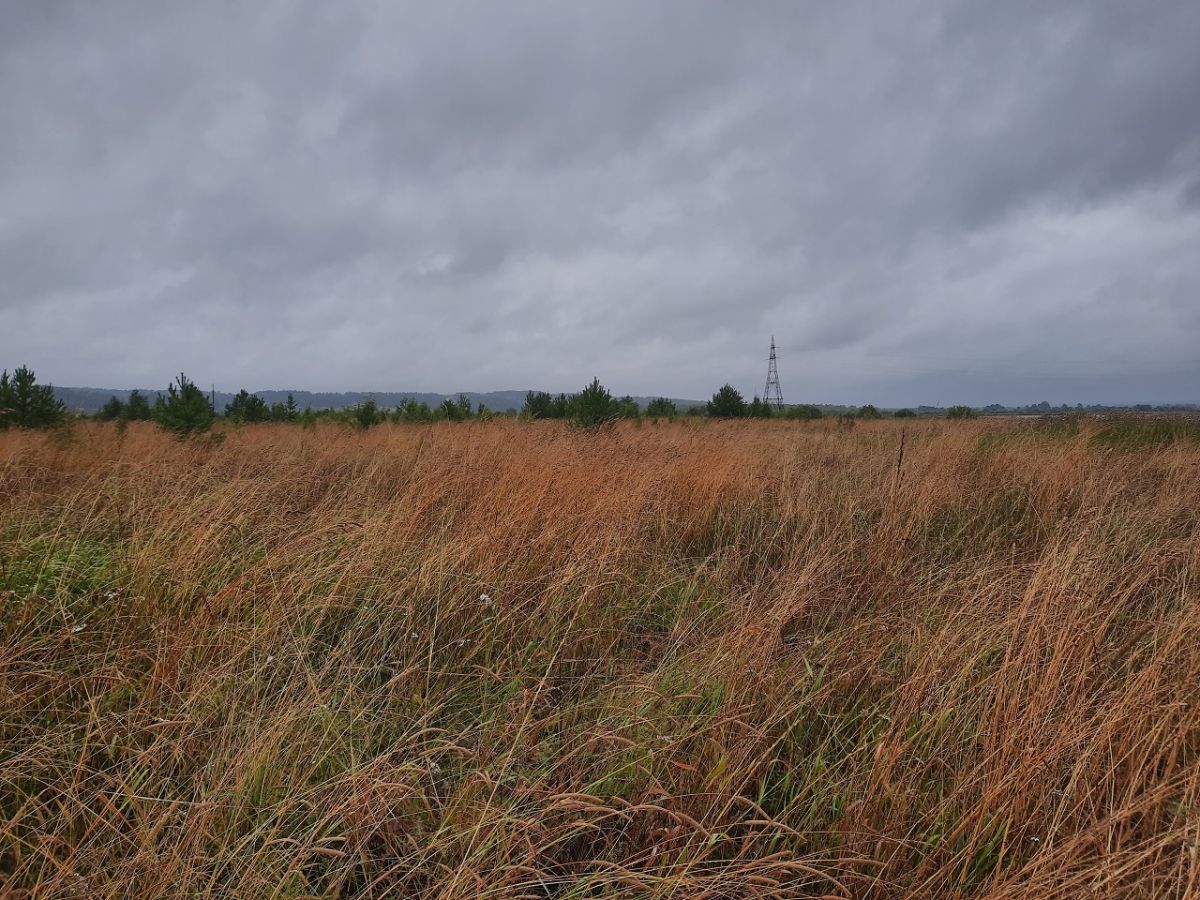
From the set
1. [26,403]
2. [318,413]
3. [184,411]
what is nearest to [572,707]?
[184,411]

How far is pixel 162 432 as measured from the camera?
9797 millimetres

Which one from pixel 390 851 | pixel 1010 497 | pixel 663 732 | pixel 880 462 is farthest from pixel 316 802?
pixel 880 462

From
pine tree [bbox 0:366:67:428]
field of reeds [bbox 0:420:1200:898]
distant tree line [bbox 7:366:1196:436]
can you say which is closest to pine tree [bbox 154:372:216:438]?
distant tree line [bbox 7:366:1196:436]

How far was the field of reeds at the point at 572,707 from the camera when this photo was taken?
4.13ft

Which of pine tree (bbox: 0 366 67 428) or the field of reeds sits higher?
pine tree (bbox: 0 366 67 428)

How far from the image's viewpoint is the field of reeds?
1.26 metres

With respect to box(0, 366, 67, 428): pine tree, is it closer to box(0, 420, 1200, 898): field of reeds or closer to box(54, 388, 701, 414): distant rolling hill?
box(54, 388, 701, 414): distant rolling hill

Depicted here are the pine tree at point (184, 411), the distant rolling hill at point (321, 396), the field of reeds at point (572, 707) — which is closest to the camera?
the field of reeds at point (572, 707)

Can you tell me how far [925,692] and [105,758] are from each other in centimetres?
264

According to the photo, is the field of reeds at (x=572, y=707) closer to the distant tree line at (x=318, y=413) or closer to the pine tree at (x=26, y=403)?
the distant tree line at (x=318, y=413)

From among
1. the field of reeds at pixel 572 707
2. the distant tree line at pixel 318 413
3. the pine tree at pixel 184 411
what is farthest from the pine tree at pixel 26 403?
the field of reeds at pixel 572 707

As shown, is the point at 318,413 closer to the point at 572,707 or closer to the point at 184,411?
the point at 184,411

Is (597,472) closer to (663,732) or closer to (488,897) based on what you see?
(663,732)

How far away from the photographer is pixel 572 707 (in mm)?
1836
